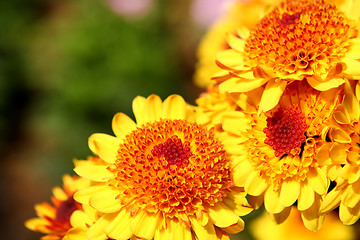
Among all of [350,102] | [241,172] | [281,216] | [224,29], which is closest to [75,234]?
[241,172]

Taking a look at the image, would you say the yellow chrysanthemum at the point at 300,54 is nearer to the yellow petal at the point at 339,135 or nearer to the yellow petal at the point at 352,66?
the yellow petal at the point at 352,66

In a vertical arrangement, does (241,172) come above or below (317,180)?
above

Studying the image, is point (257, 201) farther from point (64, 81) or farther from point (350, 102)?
point (64, 81)

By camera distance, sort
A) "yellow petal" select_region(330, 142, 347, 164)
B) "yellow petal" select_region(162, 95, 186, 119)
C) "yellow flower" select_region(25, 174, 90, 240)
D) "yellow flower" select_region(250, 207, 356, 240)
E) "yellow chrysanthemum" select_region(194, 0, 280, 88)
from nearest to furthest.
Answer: "yellow petal" select_region(330, 142, 347, 164) < "yellow petal" select_region(162, 95, 186, 119) < "yellow flower" select_region(25, 174, 90, 240) < "yellow flower" select_region(250, 207, 356, 240) < "yellow chrysanthemum" select_region(194, 0, 280, 88)

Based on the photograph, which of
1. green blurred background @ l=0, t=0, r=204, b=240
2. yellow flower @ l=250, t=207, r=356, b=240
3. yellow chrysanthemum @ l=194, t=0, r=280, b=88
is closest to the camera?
yellow flower @ l=250, t=207, r=356, b=240

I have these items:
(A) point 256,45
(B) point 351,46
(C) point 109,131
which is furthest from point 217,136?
(C) point 109,131

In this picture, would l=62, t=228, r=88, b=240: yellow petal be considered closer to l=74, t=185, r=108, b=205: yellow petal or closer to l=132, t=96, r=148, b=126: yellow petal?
l=74, t=185, r=108, b=205: yellow petal

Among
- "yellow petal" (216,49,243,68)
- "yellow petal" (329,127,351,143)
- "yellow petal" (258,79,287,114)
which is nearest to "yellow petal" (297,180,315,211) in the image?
"yellow petal" (329,127,351,143)
